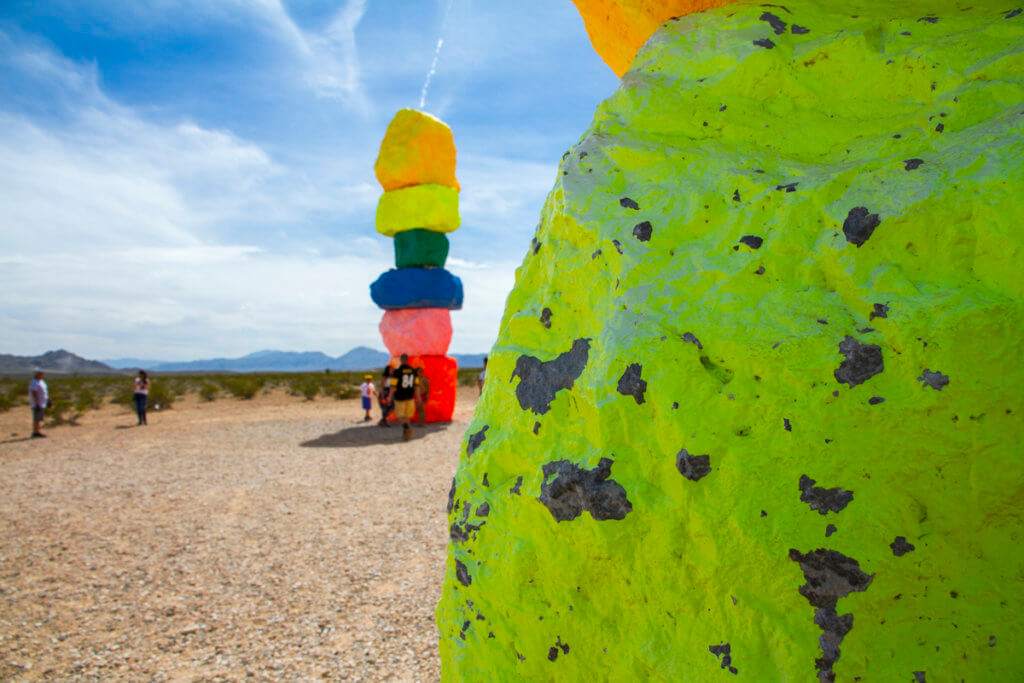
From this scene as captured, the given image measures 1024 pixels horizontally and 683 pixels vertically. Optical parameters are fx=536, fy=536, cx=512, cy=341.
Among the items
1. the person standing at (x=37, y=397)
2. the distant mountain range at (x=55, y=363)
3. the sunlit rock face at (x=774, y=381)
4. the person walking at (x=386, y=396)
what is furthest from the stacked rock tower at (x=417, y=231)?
the distant mountain range at (x=55, y=363)

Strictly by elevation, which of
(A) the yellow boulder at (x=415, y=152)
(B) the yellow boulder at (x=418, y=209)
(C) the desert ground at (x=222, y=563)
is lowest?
(C) the desert ground at (x=222, y=563)

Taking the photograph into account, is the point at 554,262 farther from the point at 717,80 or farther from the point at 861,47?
the point at 861,47

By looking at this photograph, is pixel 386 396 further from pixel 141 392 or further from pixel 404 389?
pixel 141 392

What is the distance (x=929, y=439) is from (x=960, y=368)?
0.47ft

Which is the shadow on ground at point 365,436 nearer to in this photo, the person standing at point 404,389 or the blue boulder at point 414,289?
the person standing at point 404,389

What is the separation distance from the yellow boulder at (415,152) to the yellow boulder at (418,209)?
18cm

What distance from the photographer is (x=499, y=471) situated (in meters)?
1.51

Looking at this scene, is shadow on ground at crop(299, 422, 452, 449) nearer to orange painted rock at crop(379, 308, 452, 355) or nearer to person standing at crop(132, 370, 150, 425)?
orange painted rock at crop(379, 308, 452, 355)

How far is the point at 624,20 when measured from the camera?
193 cm

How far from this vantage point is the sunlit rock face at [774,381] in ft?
3.34

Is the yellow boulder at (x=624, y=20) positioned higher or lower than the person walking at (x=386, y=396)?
higher

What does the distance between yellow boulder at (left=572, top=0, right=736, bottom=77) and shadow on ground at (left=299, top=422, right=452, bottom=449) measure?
7.81 metres

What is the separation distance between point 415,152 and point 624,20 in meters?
8.10

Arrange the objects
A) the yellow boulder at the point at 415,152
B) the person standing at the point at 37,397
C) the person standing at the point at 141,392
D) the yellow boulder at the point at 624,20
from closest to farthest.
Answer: the yellow boulder at the point at 624,20, the yellow boulder at the point at 415,152, the person standing at the point at 37,397, the person standing at the point at 141,392
